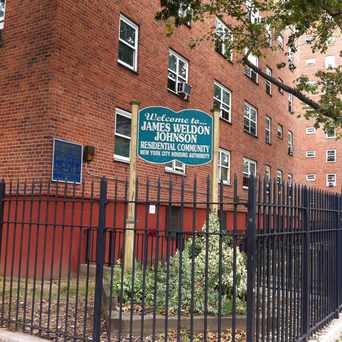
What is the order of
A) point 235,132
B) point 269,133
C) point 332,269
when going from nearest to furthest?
1. point 332,269
2. point 235,132
3. point 269,133

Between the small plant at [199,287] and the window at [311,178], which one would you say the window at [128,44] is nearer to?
the small plant at [199,287]

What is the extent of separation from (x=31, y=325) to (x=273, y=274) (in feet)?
9.84

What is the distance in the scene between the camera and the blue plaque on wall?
33.8 ft

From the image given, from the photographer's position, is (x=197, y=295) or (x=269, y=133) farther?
(x=269, y=133)

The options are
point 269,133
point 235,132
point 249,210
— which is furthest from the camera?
point 269,133

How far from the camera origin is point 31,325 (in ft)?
18.1

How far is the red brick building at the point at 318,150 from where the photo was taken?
44375 millimetres

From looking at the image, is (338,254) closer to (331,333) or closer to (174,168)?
(331,333)

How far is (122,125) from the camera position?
12.8 meters

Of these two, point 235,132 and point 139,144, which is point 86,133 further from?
point 235,132

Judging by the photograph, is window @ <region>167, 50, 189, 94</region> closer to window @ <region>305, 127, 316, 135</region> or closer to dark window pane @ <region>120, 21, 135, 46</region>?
dark window pane @ <region>120, 21, 135, 46</region>

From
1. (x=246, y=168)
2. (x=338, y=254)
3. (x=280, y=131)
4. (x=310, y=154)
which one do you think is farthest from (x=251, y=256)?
(x=310, y=154)

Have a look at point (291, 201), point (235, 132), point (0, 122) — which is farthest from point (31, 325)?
point (235, 132)

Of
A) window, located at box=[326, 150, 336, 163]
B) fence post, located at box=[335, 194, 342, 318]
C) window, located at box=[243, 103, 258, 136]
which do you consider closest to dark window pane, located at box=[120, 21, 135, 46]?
fence post, located at box=[335, 194, 342, 318]
